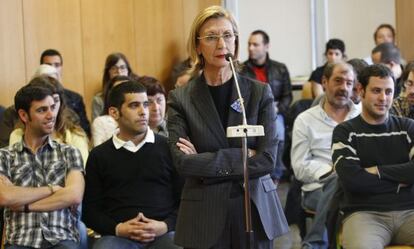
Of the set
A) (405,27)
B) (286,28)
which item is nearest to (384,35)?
(405,27)

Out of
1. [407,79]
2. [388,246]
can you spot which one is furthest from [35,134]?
[407,79]

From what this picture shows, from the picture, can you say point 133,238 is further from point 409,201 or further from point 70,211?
point 409,201

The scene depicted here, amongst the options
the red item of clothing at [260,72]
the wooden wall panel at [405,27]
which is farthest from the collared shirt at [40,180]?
the wooden wall panel at [405,27]

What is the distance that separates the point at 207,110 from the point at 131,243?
110 centimetres

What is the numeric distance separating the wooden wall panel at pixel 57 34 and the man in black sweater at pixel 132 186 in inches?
98.2

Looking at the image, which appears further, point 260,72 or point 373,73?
point 260,72

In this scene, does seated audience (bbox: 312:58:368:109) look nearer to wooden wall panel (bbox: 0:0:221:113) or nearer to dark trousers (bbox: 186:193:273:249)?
dark trousers (bbox: 186:193:273:249)

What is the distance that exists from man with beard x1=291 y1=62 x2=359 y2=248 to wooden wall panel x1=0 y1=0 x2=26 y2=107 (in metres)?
2.46

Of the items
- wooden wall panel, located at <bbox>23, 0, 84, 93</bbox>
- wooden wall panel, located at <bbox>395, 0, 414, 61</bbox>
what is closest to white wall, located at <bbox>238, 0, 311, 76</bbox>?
wooden wall panel, located at <bbox>395, 0, 414, 61</bbox>

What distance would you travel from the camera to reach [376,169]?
3266 mm

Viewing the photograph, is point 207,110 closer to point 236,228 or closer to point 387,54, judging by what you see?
point 236,228

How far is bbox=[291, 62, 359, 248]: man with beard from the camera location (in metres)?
4.09

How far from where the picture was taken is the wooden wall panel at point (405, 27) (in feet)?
24.2

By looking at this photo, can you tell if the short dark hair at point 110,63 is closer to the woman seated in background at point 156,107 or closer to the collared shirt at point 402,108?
the woman seated in background at point 156,107
